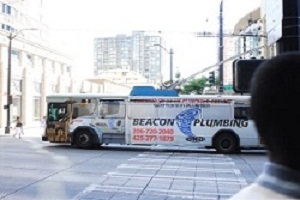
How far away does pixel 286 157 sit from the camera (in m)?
1.64

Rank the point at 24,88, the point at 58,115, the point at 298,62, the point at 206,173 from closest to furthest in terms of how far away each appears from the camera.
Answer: the point at 298,62 → the point at 206,173 → the point at 58,115 → the point at 24,88

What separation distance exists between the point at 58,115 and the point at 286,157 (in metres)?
23.1

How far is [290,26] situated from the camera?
475 cm

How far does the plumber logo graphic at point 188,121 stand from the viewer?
2287cm

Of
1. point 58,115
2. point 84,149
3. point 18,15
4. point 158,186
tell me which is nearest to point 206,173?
point 158,186

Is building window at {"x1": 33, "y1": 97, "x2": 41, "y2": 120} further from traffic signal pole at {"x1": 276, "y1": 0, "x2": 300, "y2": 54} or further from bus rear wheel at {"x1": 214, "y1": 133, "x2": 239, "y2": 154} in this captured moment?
traffic signal pole at {"x1": 276, "y1": 0, "x2": 300, "y2": 54}

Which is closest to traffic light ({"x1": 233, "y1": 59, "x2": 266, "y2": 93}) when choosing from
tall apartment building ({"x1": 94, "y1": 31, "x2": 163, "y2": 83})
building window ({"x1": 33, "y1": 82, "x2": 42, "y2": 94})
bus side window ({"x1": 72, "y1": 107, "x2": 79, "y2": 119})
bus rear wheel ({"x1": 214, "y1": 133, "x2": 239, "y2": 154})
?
bus rear wheel ({"x1": 214, "y1": 133, "x2": 239, "y2": 154})

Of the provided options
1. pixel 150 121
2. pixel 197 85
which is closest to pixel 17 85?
pixel 197 85

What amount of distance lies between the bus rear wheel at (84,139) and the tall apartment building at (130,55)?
4867cm

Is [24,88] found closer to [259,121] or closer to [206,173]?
[206,173]

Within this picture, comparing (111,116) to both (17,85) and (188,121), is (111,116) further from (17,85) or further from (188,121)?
(17,85)

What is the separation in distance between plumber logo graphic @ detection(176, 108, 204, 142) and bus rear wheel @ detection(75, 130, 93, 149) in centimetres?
414

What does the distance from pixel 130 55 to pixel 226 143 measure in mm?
70191

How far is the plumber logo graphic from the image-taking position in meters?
22.9
